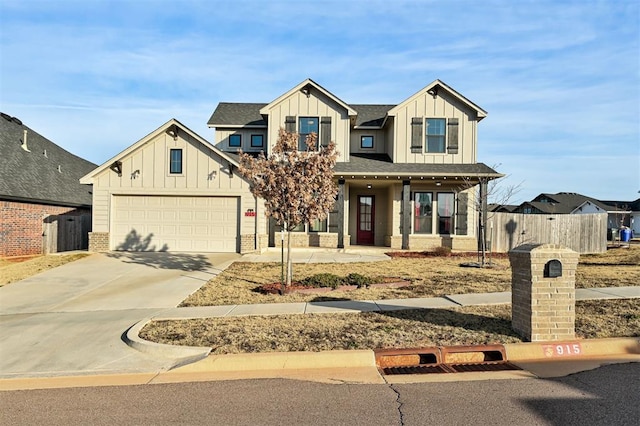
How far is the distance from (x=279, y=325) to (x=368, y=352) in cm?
196

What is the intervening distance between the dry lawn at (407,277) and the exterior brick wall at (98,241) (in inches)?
243

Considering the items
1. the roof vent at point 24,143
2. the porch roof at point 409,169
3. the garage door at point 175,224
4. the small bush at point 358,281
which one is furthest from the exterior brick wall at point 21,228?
the small bush at point 358,281

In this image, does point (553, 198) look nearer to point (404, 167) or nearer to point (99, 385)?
point (404, 167)

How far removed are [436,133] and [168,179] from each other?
1228 centimetres

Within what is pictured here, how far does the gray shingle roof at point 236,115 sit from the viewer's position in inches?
880

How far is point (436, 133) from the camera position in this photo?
20.4 metres

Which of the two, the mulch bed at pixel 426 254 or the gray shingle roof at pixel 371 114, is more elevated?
the gray shingle roof at pixel 371 114

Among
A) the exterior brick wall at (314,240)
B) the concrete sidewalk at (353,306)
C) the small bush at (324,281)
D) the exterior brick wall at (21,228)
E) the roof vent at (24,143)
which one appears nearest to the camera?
the concrete sidewalk at (353,306)

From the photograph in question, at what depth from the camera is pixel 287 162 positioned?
10281 mm

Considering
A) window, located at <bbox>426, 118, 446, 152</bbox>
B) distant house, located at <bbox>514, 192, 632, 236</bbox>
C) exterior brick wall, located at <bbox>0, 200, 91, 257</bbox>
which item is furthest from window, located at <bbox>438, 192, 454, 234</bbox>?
distant house, located at <bbox>514, 192, 632, 236</bbox>

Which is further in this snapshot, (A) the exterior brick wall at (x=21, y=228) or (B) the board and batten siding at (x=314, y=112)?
(B) the board and batten siding at (x=314, y=112)

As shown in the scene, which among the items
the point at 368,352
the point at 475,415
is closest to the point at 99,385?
the point at 368,352

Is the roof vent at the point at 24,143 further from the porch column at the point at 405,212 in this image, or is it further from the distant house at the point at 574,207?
the distant house at the point at 574,207

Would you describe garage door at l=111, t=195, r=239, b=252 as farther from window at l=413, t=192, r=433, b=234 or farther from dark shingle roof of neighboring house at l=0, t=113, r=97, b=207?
window at l=413, t=192, r=433, b=234
